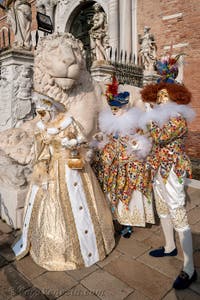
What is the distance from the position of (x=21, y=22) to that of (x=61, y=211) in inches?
188

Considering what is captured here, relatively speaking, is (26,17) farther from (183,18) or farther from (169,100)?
(183,18)

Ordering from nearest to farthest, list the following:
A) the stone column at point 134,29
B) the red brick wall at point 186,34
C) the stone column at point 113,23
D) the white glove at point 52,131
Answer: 1. the white glove at point 52,131
2. the red brick wall at point 186,34
3. the stone column at point 113,23
4. the stone column at point 134,29

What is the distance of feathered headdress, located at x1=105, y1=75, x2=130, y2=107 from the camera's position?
9.14ft

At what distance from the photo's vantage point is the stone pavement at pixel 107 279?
2.22 m

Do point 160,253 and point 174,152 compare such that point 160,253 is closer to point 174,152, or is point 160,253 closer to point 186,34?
point 174,152

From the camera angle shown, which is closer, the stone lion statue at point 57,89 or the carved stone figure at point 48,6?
the stone lion statue at point 57,89

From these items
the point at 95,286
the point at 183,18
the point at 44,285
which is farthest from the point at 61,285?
the point at 183,18

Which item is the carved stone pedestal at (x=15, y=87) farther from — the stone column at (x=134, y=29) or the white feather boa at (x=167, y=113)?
the stone column at (x=134, y=29)

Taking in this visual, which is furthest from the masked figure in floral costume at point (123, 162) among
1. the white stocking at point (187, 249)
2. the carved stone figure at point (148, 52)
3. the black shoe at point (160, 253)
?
the carved stone figure at point (148, 52)

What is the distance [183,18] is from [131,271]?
9.32 m

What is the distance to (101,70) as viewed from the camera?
648 centimetres

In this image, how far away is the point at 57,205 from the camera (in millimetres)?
2523

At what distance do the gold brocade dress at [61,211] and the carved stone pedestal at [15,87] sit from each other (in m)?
3.24

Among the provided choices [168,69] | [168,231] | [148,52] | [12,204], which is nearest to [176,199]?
[168,231]
